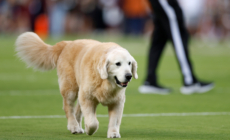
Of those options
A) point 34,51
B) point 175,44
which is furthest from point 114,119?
point 175,44

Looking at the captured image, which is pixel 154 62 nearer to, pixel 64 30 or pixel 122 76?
pixel 122 76

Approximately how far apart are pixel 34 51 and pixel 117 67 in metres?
Result: 1.61

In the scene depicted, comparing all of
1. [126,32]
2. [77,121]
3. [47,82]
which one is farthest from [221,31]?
[77,121]

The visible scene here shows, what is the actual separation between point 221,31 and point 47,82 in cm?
1995

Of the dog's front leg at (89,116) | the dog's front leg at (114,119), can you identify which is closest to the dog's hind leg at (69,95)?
the dog's front leg at (89,116)

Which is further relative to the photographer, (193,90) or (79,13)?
(79,13)

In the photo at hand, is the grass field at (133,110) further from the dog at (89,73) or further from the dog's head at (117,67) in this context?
the dog's head at (117,67)

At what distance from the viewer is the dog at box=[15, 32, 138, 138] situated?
15.3ft

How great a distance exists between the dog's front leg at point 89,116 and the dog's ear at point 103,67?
0.39m

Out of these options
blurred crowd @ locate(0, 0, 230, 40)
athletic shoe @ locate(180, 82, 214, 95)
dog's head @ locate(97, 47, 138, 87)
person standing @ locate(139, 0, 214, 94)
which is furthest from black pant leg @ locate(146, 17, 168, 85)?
blurred crowd @ locate(0, 0, 230, 40)

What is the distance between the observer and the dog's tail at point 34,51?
5.88m

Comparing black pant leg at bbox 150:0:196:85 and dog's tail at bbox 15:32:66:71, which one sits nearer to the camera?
dog's tail at bbox 15:32:66:71

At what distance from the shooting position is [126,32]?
28.1m

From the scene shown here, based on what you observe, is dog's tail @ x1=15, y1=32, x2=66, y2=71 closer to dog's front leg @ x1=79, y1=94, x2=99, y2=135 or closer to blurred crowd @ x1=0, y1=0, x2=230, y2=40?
dog's front leg @ x1=79, y1=94, x2=99, y2=135
